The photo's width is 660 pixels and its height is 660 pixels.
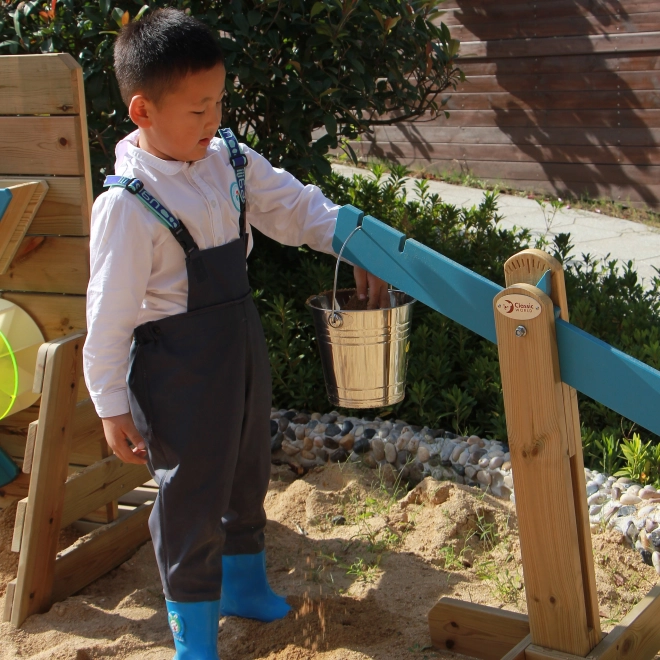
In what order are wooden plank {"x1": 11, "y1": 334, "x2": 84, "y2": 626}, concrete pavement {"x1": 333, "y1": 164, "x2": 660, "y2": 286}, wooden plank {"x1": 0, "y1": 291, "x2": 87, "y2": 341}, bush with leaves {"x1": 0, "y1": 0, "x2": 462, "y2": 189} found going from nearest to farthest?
wooden plank {"x1": 11, "y1": 334, "x2": 84, "y2": 626}, wooden plank {"x1": 0, "y1": 291, "x2": 87, "y2": 341}, bush with leaves {"x1": 0, "y1": 0, "x2": 462, "y2": 189}, concrete pavement {"x1": 333, "y1": 164, "x2": 660, "y2": 286}

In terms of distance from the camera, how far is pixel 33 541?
266 centimetres

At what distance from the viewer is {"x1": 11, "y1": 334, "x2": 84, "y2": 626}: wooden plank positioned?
263cm

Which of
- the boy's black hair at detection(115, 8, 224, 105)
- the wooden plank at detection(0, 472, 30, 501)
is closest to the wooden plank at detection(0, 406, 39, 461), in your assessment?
the wooden plank at detection(0, 472, 30, 501)

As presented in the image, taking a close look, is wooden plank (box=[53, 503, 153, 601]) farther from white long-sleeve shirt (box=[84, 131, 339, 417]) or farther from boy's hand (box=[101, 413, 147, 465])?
white long-sleeve shirt (box=[84, 131, 339, 417])

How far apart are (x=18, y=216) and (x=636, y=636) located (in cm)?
212

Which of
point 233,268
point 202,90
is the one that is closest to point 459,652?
point 233,268

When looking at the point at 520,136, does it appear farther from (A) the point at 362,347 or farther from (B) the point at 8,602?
(B) the point at 8,602

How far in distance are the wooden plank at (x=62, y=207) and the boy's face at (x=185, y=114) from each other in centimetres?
65

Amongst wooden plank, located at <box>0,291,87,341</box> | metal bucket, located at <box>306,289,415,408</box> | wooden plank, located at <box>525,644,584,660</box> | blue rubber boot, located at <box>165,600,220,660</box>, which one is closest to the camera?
wooden plank, located at <box>525,644,584,660</box>

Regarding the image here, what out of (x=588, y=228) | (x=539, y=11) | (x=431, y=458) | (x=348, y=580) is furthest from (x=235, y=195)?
(x=539, y=11)

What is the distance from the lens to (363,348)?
246 centimetres

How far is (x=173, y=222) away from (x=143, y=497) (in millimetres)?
1601

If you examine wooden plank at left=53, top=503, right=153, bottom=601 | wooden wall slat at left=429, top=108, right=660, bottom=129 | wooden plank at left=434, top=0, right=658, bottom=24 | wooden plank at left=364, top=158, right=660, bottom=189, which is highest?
wooden plank at left=434, top=0, right=658, bottom=24

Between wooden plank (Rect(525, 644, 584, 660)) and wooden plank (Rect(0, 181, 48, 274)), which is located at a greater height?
wooden plank (Rect(0, 181, 48, 274))
